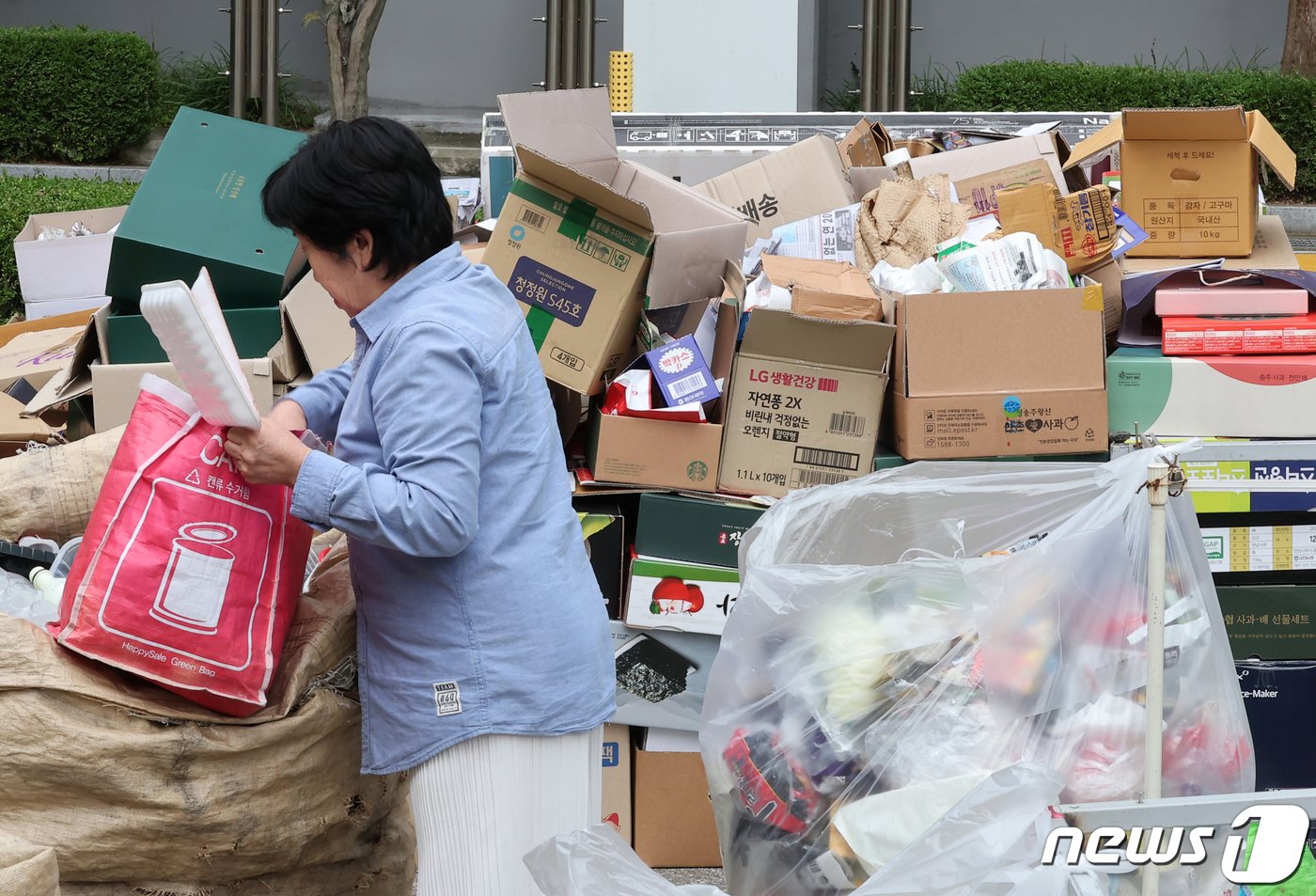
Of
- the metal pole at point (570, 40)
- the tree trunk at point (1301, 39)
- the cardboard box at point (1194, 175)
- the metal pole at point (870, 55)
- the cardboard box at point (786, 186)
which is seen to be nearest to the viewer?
the cardboard box at point (1194, 175)

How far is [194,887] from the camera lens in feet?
6.11

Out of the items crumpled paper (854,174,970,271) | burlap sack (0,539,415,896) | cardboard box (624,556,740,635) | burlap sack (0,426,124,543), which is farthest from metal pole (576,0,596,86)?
burlap sack (0,539,415,896)

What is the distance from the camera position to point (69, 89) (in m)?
9.05

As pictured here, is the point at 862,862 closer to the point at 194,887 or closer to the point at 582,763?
the point at 582,763

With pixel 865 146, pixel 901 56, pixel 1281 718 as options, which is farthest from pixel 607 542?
pixel 901 56

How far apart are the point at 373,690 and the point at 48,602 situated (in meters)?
0.64

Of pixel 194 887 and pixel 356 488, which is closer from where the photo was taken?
pixel 356 488

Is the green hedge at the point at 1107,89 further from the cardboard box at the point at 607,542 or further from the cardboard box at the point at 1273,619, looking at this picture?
the cardboard box at the point at 607,542

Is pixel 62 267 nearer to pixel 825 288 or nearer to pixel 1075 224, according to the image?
pixel 825 288

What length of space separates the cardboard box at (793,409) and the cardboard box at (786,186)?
1.12m

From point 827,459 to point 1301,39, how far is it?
339 inches

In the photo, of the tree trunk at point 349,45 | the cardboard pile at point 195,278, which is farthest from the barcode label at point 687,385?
the tree trunk at point 349,45

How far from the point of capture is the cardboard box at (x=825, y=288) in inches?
111

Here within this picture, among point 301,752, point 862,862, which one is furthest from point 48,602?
point 862,862
